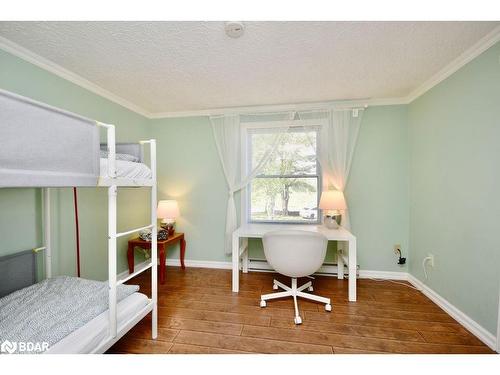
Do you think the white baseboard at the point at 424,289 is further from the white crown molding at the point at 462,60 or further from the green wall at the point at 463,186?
the white crown molding at the point at 462,60

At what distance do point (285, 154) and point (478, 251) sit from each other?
6.85 ft

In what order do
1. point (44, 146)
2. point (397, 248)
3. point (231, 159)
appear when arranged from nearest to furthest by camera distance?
point (44, 146)
point (397, 248)
point (231, 159)

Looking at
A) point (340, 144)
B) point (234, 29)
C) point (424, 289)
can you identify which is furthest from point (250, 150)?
point (424, 289)

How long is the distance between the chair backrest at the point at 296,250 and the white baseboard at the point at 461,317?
1.21 meters

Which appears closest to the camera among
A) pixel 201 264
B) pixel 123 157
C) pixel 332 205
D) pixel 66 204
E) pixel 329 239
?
pixel 123 157

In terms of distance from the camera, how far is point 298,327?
177 cm

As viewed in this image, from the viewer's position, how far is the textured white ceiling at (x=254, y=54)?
149 centimetres

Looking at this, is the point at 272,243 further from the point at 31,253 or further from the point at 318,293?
the point at 31,253

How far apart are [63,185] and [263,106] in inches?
96.6

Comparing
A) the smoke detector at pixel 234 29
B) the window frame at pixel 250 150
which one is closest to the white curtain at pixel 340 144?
the window frame at pixel 250 150

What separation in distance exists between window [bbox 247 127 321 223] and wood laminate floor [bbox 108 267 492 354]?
0.97 metres

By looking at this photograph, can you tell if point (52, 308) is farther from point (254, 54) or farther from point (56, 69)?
point (254, 54)

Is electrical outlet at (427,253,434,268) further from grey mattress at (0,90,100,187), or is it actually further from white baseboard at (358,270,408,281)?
grey mattress at (0,90,100,187)
